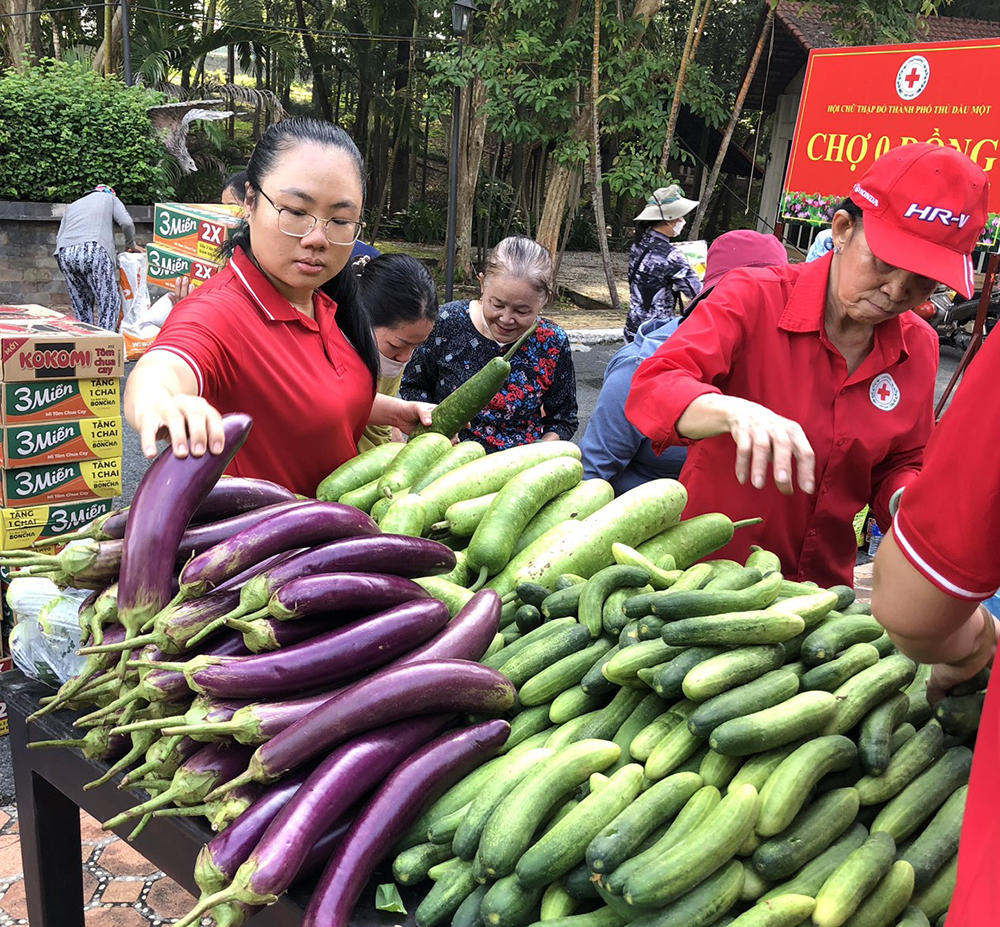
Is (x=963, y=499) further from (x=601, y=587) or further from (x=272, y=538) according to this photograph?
(x=272, y=538)

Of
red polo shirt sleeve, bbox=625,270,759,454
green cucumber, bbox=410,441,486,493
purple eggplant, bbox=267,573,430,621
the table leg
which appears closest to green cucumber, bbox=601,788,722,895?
purple eggplant, bbox=267,573,430,621

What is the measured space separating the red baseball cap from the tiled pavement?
9.51 feet

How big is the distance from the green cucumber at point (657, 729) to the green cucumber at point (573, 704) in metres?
0.14

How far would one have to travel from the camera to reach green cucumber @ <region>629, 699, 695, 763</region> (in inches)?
61.3

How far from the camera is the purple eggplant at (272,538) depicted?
1.71 metres

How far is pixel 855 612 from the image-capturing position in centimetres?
190

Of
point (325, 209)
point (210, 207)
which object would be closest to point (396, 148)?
point (210, 207)

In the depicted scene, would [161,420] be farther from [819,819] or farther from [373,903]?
[819,819]

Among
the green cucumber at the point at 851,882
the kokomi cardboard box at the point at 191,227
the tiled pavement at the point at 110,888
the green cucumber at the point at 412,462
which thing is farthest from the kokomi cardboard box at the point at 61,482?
the kokomi cardboard box at the point at 191,227

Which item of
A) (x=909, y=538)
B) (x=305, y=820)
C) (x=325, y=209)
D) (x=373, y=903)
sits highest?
(x=325, y=209)

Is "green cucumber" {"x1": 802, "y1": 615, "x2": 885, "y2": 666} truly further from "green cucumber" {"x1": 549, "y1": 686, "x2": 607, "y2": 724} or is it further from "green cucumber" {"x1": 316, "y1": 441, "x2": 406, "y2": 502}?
"green cucumber" {"x1": 316, "y1": 441, "x2": 406, "y2": 502}

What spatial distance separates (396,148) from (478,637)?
20.8 meters

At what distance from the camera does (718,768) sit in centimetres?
152

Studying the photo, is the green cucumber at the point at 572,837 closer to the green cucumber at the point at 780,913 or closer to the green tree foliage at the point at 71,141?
the green cucumber at the point at 780,913
